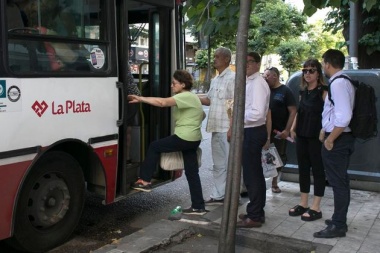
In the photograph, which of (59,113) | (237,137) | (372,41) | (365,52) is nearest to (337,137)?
(237,137)

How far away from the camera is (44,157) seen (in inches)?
160

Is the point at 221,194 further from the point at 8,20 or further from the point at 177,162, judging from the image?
the point at 8,20

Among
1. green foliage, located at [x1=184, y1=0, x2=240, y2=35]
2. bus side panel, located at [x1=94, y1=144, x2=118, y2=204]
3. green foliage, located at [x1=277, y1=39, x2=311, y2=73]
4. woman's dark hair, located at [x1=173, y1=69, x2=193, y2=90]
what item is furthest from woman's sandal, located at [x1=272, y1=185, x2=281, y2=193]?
green foliage, located at [x1=277, y1=39, x2=311, y2=73]

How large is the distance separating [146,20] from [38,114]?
7.28 feet

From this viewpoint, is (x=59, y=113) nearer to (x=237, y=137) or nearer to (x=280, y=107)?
(x=237, y=137)

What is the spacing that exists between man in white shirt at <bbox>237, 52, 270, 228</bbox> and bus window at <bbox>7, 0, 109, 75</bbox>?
4.78 ft

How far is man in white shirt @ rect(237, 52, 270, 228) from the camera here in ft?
14.6

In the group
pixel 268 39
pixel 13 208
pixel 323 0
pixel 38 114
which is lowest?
pixel 13 208

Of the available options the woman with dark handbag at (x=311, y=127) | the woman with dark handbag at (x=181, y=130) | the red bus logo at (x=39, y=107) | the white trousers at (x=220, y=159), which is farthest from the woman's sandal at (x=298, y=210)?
the red bus logo at (x=39, y=107)

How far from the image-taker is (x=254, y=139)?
4.51 metres

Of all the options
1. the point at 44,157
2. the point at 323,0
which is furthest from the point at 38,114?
the point at 323,0

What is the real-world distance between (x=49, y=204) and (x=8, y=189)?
618 mm

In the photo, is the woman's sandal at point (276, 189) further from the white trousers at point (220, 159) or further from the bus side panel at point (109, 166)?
the bus side panel at point (109, 166)

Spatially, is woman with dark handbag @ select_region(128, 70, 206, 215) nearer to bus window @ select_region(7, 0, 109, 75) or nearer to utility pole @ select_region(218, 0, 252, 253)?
bus window @ select_region(7, 0, 109, 75)
